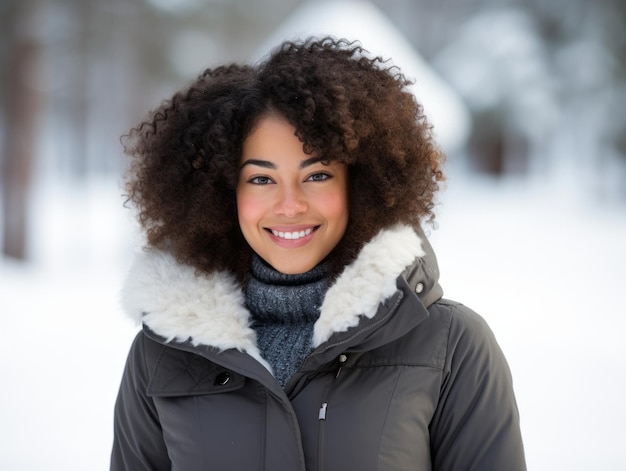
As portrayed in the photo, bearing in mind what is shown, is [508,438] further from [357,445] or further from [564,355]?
[564,355]

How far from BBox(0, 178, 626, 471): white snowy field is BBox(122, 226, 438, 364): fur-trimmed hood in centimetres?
35

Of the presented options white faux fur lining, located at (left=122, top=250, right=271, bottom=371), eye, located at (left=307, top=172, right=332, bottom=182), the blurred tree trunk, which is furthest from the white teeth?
the blurred tree trunk

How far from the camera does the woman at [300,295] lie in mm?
1672

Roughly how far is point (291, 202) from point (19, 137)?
374 inches

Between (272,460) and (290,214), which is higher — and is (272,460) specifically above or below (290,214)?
below

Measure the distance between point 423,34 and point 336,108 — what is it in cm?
2398

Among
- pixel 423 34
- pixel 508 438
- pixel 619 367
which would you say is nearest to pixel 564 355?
pixel 619 367

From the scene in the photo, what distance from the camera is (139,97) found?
18969 millimetres

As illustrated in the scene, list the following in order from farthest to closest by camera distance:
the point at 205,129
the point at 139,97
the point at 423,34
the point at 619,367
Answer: the point at 423,34 → the point at 139,97 → the point at 619,367 → the point at 205,129

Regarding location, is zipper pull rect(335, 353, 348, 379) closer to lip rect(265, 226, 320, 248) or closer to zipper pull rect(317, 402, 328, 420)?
zipper pull rect(317, 402, 328, 420)

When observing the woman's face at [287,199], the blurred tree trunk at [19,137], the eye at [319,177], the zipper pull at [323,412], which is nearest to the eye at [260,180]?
the woman's face at [287,199]

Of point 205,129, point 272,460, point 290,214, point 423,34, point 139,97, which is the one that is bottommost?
point 272,460

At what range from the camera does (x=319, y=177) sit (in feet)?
6.19

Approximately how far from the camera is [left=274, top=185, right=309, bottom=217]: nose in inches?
71.4
